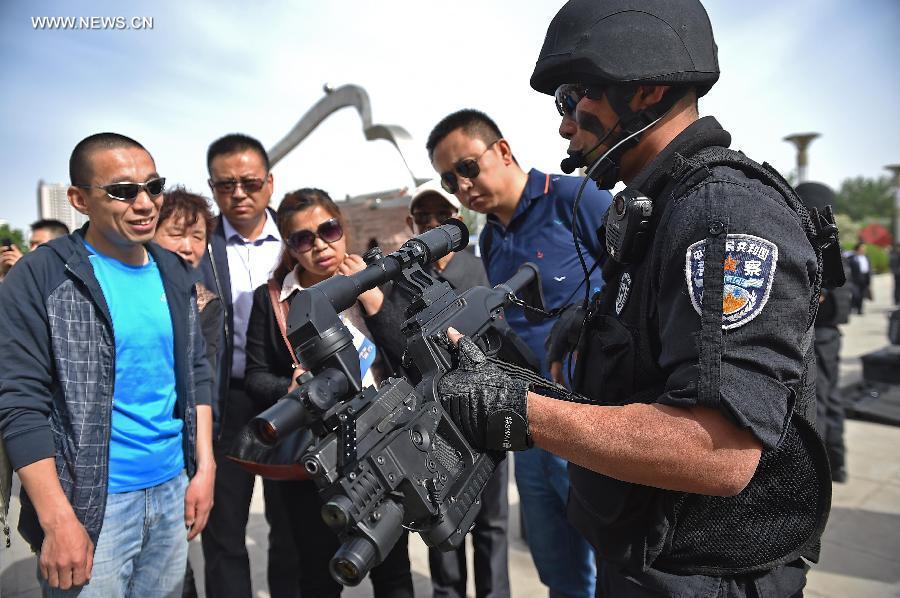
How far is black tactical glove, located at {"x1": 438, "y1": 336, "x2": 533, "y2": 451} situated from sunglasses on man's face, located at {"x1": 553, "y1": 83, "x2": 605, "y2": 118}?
73 centimetres

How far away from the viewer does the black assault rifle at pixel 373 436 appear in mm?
1061

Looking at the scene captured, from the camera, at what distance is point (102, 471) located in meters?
1.98

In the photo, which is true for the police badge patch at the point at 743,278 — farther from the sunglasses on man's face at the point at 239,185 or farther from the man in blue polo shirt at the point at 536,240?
the sunglasses on man's face at the point at 239,185

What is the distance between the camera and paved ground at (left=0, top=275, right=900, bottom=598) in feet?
10.6

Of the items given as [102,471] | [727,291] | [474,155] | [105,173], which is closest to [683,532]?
[727,291]

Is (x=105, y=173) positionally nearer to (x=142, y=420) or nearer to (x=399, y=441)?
(x=142, y=420)

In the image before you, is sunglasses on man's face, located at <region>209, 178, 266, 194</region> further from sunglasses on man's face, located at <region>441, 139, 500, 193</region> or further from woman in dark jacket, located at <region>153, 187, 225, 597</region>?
sunglasses on man's face, located at <region>441, 139, 500, 193</region>

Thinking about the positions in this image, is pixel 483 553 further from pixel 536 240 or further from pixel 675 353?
pixel 675 353

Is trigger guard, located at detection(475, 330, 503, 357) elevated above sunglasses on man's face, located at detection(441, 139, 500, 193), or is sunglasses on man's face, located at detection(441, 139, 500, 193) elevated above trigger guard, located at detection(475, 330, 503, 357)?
sunglasses on man's face, located at detection(441, 139, 500, 193)

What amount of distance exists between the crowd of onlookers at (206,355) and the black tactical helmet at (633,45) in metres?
0.55

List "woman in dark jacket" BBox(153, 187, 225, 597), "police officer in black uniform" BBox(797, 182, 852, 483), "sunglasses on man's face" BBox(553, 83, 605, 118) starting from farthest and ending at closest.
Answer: "police officer in black uniform" BBox(797, 182, 852, 483) < "woman in dark jacket" BBox(153, 187, 225, 597) < "sunglasses on man's face" BBox(553, 83, 605, 118)

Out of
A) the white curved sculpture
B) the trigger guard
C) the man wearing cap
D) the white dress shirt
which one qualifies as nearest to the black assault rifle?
the trigger guard

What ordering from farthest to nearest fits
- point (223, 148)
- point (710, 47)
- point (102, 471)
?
point (223, 148), point (102, 471), point (710, 47)

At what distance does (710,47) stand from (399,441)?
125 cm
